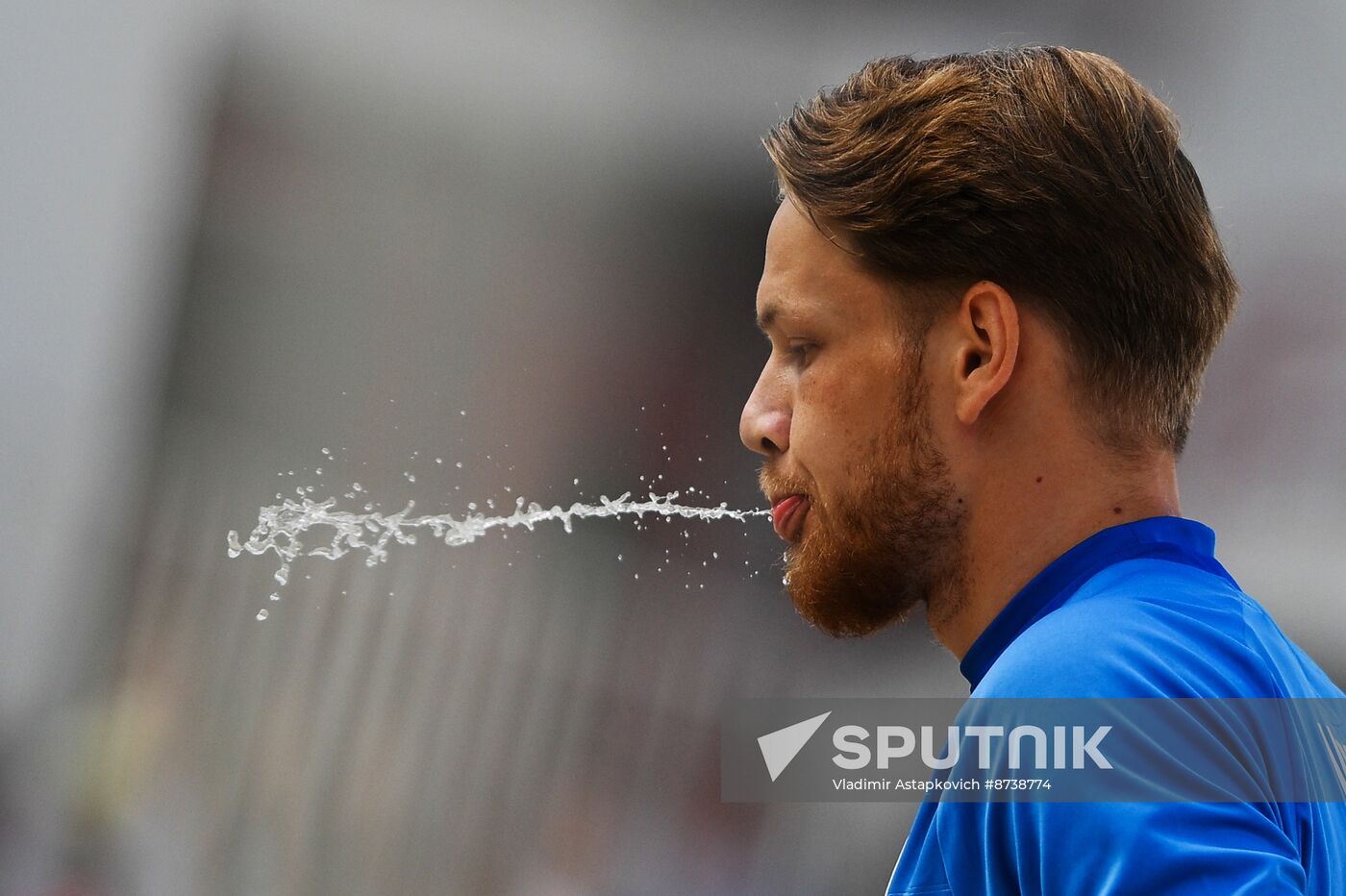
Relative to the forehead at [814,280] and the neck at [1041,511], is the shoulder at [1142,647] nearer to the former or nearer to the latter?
the neck at [1041,511]

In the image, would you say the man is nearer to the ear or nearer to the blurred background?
the ear

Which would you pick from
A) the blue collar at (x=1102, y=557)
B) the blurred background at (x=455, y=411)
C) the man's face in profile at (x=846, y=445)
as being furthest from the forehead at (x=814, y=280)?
the blurred background at (x=455, y=411)

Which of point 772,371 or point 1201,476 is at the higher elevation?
point 1201,476

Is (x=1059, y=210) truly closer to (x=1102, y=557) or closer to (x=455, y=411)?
(x=1102, y=557)

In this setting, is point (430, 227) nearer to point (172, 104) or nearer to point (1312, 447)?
point (172, 104)

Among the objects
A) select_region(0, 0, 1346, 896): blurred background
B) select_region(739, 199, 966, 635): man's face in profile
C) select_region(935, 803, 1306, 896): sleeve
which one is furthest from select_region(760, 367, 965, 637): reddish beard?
select_region(0, 0, 1346, 896): blurred background

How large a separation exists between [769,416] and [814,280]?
61mm

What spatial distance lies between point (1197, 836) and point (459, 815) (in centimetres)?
123

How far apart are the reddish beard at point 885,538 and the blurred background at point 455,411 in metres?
0.81

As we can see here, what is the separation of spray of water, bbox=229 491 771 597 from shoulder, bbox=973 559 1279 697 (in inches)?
37.4

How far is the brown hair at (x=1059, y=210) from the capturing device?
0.44 meters

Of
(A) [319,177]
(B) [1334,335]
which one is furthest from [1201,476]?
(A) [319,177]

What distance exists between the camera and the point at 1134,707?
1.04 ft

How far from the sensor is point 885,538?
455 mm
